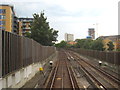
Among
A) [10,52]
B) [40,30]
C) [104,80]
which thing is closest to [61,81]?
[104,80]

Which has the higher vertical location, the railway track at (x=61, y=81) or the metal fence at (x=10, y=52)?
the metal fence at (x=10, y=52)

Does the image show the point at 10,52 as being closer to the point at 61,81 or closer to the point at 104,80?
the point at 61,81

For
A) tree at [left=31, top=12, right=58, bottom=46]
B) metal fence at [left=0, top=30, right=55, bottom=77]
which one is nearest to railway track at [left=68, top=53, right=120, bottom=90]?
metal fence at [left=0, top=30, right=55, bottom=77]

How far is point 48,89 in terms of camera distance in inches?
635

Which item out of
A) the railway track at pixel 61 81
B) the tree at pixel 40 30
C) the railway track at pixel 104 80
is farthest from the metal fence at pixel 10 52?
the tree at pixel 40 30

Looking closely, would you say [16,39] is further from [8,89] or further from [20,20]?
[20,20]

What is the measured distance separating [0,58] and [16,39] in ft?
11.7

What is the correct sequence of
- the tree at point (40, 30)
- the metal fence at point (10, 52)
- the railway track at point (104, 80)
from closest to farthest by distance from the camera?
the metal fence at point (10, 52)
the railway track at point (104, 80)
the tree at point (40, 30)

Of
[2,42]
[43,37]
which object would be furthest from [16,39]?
[43,37]

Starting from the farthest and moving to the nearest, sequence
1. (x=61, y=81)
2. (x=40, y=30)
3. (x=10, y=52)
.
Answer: (x=40, y=30), (x=61, y=81), (x=10, y=52)

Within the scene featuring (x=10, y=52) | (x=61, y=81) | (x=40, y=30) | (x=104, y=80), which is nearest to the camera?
(x=10, y=52)

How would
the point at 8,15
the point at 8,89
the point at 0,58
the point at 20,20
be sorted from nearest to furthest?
the point at 0,58 < the point at 8,89 < the point at 8,15 < the point at 20,20

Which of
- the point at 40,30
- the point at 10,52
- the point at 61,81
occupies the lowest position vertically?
the point at 61,81

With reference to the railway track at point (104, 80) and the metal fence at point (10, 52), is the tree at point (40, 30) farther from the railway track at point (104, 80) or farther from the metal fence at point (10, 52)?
the metal fence at point (10, 52)
